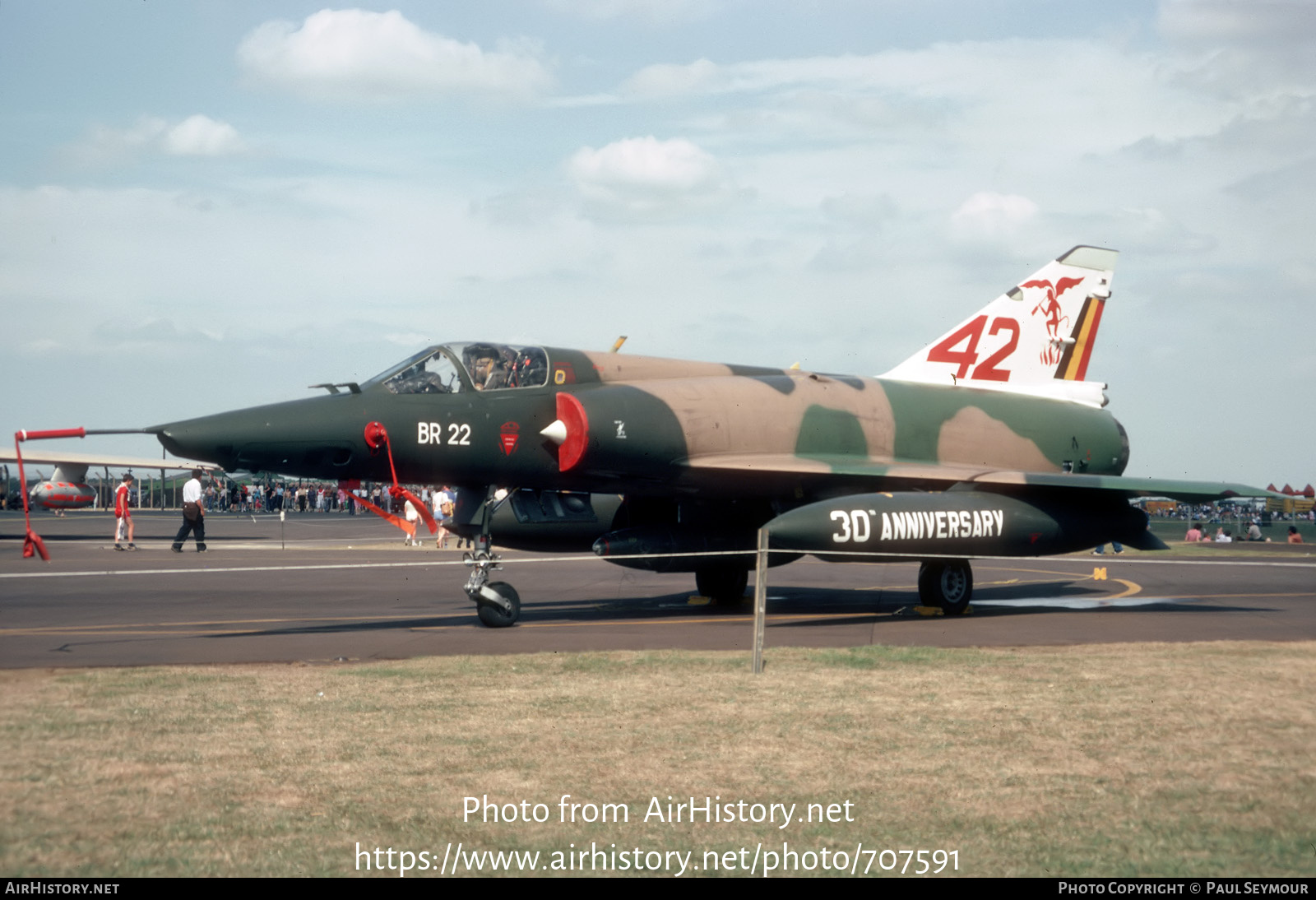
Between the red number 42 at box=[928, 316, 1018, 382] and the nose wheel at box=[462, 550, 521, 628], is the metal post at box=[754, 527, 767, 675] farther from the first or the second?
the red number 42 at box=[928, 316, 1018, 382]

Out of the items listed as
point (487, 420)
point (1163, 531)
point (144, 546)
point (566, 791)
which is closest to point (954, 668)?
point (566, 791)

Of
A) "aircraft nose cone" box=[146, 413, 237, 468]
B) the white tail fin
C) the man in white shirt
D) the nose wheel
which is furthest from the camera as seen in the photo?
the man in white shirt

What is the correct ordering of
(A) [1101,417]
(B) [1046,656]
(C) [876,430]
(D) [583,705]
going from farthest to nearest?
1. (A) [1101,417]
2. (C) [876,430]
3. (B) [1046,656]
4. (D) [583,705]

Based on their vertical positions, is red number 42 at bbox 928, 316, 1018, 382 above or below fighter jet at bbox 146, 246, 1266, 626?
above

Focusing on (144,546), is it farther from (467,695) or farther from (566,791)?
(566,791)

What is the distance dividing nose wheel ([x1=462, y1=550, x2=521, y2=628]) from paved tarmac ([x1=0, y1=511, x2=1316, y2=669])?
209mm

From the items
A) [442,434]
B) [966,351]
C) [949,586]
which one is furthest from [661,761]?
[966,351]

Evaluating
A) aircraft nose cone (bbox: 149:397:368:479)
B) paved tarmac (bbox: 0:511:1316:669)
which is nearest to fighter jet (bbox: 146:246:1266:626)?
aircraft nose cone (bbox: 149:397:368:479)

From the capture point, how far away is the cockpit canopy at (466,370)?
13.5 metres

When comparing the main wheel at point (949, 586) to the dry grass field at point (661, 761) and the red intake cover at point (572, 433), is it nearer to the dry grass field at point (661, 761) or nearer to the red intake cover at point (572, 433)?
the red intake cover at point (572, 433)

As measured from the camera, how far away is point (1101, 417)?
19.3m

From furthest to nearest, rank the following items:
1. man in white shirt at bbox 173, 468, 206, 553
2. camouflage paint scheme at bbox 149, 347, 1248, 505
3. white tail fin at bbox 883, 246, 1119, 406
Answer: man in white shirt at bbox 173, 468, 206, 553, white tail fin at bbox 883, 246, 1119, 406, camouflage paint scheme at bbox 149, 347, 1248, 505

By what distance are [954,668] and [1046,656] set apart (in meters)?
1.22

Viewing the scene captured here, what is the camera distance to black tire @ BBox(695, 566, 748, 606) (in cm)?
1689
